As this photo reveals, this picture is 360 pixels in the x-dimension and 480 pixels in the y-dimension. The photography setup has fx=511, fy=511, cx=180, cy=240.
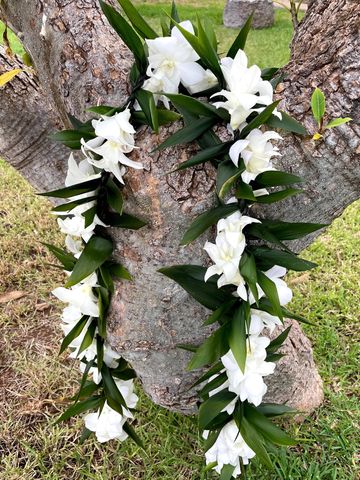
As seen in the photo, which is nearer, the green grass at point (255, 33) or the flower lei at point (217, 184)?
the flower lei at point (217, 184)

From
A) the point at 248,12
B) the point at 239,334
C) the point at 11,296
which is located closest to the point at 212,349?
the point at 239,334

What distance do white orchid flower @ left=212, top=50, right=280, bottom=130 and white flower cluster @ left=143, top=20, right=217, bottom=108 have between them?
0.19ft

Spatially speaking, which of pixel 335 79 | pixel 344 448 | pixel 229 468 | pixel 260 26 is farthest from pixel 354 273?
pixel 260 26

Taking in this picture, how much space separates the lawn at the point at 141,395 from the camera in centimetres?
171

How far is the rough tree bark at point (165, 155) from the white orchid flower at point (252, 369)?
0.52 feet

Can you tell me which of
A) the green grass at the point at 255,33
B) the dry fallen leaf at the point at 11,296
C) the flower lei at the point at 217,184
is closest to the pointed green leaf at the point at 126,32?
the flower lei at the point at 217,184

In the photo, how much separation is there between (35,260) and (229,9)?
600 centimetres

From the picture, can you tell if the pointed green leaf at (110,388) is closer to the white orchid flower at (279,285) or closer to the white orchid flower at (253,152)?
the white orchid flower at (279,285)

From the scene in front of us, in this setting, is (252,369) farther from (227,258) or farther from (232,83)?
(232,83)

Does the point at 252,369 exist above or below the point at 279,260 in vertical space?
below

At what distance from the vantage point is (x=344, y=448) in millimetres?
1712

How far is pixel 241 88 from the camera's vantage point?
3.34 ft

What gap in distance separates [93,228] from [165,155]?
24 centimetres

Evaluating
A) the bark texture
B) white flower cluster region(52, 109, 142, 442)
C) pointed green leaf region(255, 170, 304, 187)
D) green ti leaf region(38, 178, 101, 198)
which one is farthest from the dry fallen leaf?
the bark texture
